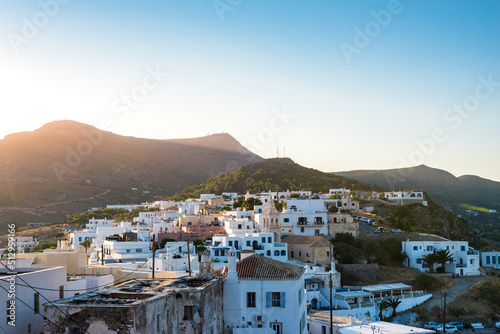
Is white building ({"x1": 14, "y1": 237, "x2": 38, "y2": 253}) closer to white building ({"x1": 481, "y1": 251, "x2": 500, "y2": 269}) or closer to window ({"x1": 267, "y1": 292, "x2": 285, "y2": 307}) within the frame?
window ({"x1": 267, "y1": 292, "x2": 285, "y2": 307})

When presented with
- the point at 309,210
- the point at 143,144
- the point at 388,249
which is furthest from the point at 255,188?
the point at 143,144

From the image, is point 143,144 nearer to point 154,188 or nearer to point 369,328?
point 154,188

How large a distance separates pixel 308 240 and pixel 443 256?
11824mm

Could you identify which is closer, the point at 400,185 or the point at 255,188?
the point at 255,188

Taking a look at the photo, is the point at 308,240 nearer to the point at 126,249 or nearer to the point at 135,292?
the point at 126,249

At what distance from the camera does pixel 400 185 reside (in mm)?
118500

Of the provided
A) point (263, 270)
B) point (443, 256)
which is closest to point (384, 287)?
point (443, 256)

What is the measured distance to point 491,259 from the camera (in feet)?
153

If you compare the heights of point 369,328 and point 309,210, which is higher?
point 309,210

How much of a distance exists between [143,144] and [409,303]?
403 ft

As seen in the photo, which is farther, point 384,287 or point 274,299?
point 384,287

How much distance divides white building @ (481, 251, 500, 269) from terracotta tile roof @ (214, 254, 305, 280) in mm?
32667

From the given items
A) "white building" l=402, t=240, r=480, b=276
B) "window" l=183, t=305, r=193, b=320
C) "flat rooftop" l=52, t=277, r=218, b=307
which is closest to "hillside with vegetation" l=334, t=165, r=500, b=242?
"white building" l=402, t=240, r=480, b=276

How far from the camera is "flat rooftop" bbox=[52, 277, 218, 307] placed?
11703mm
